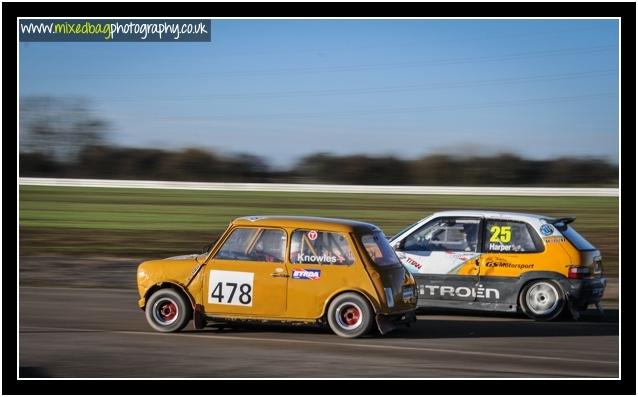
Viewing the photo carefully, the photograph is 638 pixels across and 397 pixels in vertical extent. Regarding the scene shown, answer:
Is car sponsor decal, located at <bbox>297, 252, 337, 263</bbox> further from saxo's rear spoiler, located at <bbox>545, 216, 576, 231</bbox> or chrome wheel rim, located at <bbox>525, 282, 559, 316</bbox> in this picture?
saxo's rear spoiler, located at <bbox>545, 216, 576, 231</bbox>

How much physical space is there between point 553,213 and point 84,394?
80.9ft

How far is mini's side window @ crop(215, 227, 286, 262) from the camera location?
1159cm

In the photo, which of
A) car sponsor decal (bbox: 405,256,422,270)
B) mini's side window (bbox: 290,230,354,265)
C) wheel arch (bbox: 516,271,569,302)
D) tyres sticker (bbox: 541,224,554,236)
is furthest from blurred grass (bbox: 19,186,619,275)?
mini's side window (bbox: 290,230,354,265)

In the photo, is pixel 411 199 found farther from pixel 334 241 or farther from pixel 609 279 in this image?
pixel 334 241

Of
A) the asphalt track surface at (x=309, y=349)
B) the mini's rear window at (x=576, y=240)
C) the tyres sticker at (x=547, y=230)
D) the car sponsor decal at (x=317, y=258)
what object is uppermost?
the tyres sticker at (x=547, y=230)

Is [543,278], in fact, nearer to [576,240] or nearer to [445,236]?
[576,240]

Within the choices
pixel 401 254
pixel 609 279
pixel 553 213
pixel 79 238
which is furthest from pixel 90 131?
pixel 401 254

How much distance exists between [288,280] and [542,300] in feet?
14.1

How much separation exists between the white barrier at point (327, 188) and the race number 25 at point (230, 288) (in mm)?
23674

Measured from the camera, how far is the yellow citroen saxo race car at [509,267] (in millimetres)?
13484

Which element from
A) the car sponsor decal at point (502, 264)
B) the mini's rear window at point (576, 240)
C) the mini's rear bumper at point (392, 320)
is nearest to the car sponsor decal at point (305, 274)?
the mini's rear bumper at point (392, 320)

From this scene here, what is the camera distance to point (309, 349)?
1074cm

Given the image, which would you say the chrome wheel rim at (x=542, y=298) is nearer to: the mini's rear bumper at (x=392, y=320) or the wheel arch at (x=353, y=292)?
the mini's rear bumper at (x=392, y=320)

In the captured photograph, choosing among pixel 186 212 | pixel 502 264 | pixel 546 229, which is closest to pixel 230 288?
pixel 502 264
